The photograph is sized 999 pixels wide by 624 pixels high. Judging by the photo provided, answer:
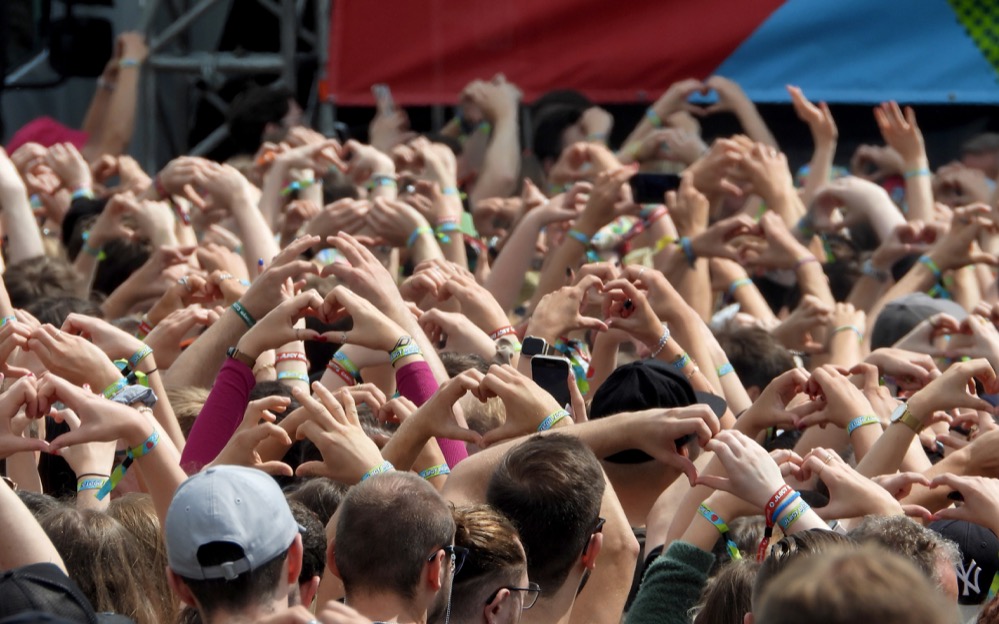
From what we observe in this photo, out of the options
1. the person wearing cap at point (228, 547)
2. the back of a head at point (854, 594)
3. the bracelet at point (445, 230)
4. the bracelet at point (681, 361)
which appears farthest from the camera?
the bracelet at point (445, 230)

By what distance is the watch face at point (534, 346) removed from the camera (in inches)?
154

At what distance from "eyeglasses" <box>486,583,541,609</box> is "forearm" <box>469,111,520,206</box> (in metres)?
4.76

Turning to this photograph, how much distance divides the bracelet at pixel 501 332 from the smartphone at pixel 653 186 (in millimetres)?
2100

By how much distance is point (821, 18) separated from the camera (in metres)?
8.59

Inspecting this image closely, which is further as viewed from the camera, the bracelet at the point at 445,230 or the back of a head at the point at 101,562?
the bracelet at the point at 445,230

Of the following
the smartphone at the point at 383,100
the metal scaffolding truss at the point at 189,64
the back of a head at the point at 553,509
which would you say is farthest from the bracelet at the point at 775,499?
the metal scaffolding truss at the point at 189,64

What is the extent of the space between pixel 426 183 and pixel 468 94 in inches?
75.2

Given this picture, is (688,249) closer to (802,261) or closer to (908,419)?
(802,261)

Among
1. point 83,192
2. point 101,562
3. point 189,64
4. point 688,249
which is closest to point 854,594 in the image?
point 101,562

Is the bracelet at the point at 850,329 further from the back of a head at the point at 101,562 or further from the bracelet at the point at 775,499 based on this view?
the back of a head at the point at 101,562

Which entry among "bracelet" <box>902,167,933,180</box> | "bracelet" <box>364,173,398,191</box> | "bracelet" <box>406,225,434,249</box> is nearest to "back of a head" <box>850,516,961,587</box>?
"bracelet" <box>406,225,434,249</box>

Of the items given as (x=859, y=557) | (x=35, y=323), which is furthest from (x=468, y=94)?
(x=859, y=557)

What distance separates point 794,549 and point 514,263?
300cm

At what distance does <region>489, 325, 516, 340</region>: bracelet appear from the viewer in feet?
14.5
